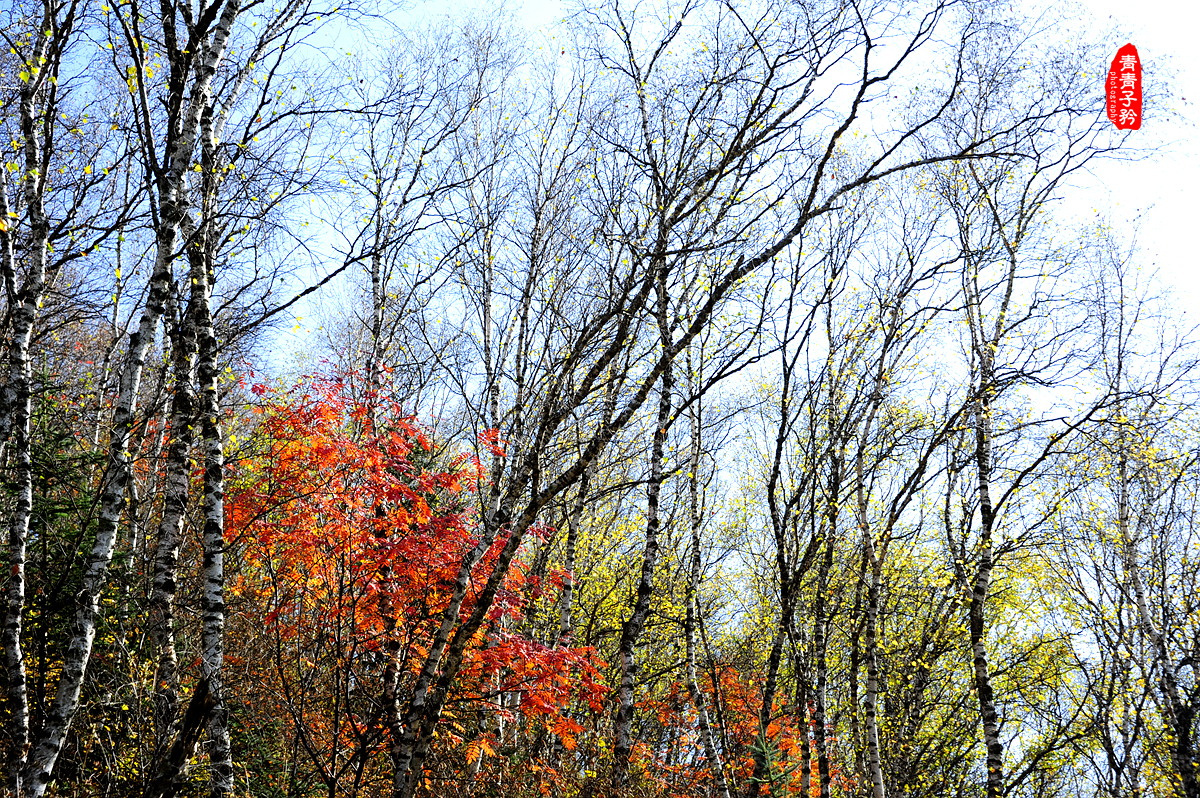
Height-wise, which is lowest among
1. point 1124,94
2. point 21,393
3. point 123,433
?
point 123,433

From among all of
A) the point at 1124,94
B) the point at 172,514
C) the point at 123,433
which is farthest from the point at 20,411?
the point at 1124,94

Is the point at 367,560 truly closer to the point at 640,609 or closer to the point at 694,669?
the point at 640,609

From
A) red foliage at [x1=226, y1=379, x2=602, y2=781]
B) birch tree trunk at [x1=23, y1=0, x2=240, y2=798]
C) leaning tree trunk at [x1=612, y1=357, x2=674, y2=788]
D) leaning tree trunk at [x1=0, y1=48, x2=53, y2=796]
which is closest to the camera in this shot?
birch tree trunk at [x1=23, y1=0, x2=240, y2=798]

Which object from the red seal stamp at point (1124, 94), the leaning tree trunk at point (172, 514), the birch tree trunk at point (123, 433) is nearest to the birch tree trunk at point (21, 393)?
the birch tree trunk at point (123, 433)

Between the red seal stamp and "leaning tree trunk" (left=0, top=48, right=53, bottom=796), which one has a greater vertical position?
the red seal stamp

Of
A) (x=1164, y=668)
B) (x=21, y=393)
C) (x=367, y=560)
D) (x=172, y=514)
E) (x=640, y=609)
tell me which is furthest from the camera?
(x=1164, y=668)

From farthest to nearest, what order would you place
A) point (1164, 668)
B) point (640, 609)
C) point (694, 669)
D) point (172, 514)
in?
point (1164, 668)
point (694, 669)
point (640, 609)
point (172, 514)

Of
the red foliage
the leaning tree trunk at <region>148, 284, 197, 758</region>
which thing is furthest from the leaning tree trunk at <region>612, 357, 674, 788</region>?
the leaning tree trunk at <region>148, 284, 197, 758</region>

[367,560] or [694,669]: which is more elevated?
[367,560]

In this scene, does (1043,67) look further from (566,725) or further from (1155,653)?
(566,725)

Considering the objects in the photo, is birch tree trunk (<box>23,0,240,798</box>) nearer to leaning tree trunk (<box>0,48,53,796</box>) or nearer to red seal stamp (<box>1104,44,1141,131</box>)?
leaning tree trunk (<box>0,48,53,796</box>)

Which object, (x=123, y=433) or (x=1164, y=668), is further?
(x=1164, y=668)

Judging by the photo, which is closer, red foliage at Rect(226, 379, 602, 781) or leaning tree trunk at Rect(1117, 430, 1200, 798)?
red foliage at Rect(226, 379, 602, 781)

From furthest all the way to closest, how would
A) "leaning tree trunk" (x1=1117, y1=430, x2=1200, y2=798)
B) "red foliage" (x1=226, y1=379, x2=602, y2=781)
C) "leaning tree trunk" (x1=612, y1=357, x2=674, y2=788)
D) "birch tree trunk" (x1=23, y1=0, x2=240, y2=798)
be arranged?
"leaning tree trunk" (x1=1117, y1=430, x2=1200, y2=798) → "leaning tree trunk" (x1=612, y1=357, x2=674, y2=788) → "red foliage" (x1=226, y1=379, x2=602, y2=781) → "birch tree trunk" (x1=23, y1=0, x2=240, y2=798)
